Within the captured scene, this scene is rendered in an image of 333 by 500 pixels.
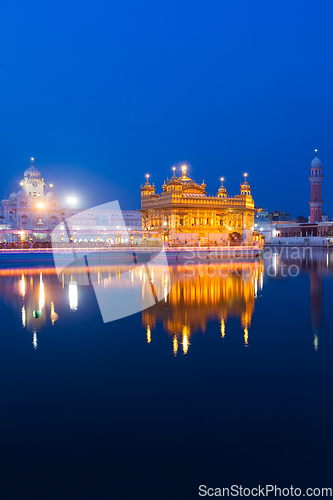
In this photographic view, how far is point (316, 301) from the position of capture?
1477cm

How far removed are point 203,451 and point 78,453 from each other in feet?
5.25

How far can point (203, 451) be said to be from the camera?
15.9ft

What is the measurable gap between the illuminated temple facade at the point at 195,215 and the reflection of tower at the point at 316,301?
18.8m

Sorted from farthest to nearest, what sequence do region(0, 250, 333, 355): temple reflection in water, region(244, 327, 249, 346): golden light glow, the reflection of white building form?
the reflection of white building, region(0, 250, 333, 355): temple reflection in water, region(244, 327, 249, 346): golden light glow

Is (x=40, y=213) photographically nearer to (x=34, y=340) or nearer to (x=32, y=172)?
(x=32, y=172)

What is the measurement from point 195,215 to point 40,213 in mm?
34000

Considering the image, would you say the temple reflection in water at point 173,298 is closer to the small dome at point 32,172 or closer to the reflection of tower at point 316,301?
the reflection of tower at point 316,301

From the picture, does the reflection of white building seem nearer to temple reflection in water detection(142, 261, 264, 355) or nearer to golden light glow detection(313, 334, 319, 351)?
temple reflection in water detection(142, 261, 264, 355)

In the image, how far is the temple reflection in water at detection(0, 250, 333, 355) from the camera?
10.8 m

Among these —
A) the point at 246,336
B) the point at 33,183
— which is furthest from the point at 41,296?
the point at 33,183

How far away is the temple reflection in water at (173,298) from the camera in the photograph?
10758 millimetres

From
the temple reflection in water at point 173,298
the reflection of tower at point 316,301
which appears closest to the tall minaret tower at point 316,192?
the temple reflection in water at point 173,298

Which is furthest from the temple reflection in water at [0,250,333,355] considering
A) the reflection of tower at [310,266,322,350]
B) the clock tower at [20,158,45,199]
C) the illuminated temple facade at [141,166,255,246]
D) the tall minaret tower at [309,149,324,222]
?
the tall minaret tower at [309,149,324,222]

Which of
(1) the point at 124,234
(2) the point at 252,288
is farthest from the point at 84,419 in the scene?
(1) the point at 124,234
